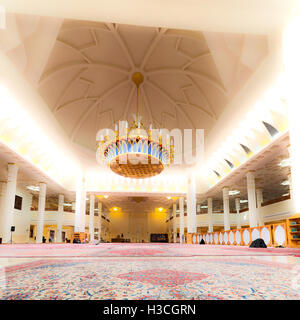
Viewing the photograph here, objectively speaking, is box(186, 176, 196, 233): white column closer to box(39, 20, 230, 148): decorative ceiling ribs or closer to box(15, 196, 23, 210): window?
box(39, 20, 230, 148): decorative ceiling ribs

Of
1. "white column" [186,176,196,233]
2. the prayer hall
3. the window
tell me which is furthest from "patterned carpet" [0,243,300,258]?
the window

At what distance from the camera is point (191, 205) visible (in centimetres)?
1884

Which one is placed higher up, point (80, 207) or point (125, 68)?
point (125, 68)

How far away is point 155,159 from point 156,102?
17.0 feet

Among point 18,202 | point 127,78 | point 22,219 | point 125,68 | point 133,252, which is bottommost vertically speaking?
point 133,252

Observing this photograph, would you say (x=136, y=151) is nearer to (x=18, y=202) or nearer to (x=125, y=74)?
(x=125, y=74)

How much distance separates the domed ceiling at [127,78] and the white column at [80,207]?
13.6ft

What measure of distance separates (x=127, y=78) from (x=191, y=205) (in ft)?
35.6

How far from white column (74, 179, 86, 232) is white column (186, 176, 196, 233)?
777cm

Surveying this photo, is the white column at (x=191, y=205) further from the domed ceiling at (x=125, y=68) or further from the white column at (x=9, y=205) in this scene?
the white column at (x=9, y=205)

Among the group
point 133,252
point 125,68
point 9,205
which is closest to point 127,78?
point 125,68

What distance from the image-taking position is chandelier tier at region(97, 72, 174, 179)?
378 inches

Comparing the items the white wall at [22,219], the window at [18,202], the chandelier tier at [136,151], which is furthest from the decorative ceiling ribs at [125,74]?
the white wall at [22,219]

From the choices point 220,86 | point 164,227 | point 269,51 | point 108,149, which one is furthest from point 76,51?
point 164,227
